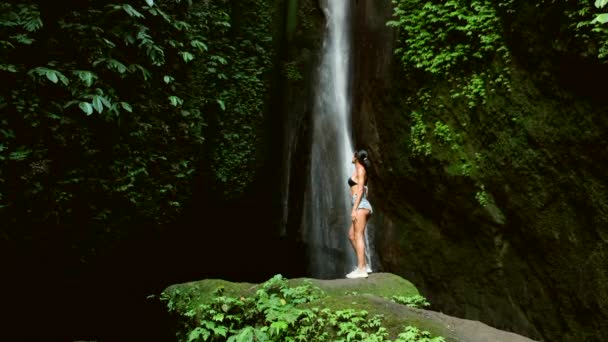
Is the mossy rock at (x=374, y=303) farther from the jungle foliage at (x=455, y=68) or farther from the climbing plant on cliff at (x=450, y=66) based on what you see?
the climbing plant on cliff at (x=450, y=66)

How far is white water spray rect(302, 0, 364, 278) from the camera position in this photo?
483 inches

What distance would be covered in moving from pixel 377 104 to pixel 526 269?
495 centimetres

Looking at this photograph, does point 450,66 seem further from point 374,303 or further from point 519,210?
point 374,303

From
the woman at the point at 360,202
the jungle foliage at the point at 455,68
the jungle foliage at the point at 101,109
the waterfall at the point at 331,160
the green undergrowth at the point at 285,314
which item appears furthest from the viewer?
the waterfall at the point at 331,160

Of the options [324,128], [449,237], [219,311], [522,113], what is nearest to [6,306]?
[219,311]

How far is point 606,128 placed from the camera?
5.68 metres

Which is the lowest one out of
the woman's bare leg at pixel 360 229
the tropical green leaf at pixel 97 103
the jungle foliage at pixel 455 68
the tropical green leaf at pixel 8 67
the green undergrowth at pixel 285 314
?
the green undergrowth at pixel 285 314

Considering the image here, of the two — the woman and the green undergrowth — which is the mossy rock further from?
the woman

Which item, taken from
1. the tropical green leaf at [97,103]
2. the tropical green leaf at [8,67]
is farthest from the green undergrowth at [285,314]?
the tropical green leaf at [8,67]

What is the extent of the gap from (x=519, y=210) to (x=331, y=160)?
20.8 feet

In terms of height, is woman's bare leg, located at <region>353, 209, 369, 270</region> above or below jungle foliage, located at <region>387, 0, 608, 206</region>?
below

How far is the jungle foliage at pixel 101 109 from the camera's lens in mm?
4051

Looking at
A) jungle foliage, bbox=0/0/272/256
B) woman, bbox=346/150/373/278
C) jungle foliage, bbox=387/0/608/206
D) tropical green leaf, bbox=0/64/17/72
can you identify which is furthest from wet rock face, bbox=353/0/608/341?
tropical green leaf, bbox=0/64/17/72

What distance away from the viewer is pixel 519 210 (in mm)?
6957
